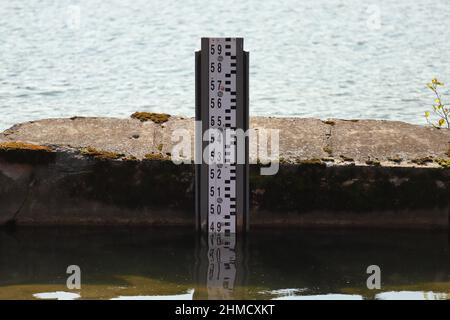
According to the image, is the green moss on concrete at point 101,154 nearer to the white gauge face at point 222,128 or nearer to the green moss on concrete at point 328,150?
the white gauge face at point 222,128

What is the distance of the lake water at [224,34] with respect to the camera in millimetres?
13000

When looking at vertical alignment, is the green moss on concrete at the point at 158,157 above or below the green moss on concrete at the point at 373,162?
above

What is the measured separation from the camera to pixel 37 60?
15289mm

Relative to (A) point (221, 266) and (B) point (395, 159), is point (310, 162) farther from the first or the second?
(A) point (221, 266)

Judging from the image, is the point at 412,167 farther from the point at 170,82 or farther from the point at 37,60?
the point at 37,60

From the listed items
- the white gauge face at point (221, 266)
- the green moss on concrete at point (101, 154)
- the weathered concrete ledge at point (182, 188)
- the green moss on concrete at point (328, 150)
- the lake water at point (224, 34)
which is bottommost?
the white gauge face at point (221, 266)

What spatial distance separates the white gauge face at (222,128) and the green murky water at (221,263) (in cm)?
21

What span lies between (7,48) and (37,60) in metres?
1.04

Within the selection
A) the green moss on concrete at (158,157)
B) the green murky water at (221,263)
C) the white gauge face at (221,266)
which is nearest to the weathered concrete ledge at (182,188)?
the green moss on concrete at (158,157)

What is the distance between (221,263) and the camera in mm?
7926

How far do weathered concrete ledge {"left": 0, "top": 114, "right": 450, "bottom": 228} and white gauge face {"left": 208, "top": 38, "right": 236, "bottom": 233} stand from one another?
20cm

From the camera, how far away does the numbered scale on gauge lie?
26.9 feet
